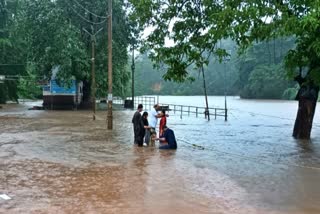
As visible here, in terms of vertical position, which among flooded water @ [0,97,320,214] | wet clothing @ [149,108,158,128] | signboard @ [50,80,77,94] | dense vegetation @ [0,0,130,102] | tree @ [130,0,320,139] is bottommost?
flooded water @ [0,97,320,214]

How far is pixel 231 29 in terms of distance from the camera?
1004cm

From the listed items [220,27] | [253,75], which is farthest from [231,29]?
[253,75]

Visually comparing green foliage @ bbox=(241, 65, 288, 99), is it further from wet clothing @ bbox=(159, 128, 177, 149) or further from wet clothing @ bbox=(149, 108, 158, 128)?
wet clothing @ bbox=(159, 128, 177, 149)

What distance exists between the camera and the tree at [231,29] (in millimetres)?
9781

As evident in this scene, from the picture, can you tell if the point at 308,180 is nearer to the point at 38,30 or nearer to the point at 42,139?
the point at 42,139

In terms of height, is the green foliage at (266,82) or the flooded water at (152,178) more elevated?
the green foliage at (266,82)

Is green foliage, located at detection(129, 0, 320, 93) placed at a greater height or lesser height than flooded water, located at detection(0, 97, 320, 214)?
greater

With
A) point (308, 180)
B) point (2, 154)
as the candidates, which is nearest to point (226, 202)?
point (308, 180)

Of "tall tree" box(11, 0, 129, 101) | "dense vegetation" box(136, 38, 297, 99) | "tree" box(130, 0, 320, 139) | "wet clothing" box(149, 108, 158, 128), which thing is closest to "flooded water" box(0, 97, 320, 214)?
"wet clothing" box(149, 108, 158, 128)

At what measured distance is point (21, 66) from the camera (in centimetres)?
5694

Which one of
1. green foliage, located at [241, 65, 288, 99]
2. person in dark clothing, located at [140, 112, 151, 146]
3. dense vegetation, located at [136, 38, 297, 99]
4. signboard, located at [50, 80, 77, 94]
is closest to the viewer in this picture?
person in dark clothing, located at [140, 112, 151, 146]

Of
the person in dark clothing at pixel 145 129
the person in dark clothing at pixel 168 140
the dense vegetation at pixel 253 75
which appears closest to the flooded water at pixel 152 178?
the person in dark clothing at pixel 168 140

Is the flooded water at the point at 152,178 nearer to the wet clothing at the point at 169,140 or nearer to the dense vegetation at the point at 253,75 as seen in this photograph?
the wet clothing at the point at 169,140

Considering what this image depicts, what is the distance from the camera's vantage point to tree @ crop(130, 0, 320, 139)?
9781 millimetres
